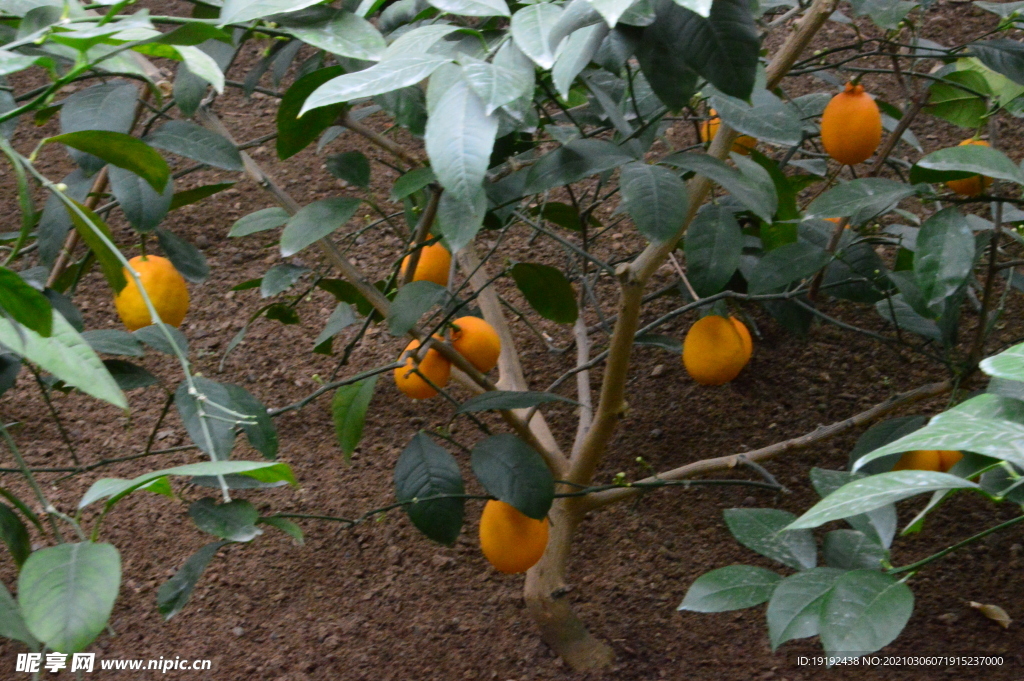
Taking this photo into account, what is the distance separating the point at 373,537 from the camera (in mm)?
1458

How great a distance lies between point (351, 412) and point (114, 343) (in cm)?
32

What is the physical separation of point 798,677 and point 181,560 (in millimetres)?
1000

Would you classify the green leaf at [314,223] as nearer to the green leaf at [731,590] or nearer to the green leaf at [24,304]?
the green leaf at [24,304]

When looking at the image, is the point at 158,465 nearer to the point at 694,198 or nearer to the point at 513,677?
the point at 513,677

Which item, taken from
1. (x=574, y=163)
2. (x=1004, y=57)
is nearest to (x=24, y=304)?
(x=574, y=163)

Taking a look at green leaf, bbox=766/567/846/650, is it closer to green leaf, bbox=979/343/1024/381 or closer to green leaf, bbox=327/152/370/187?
green leaf, bbox=979/343/1024/381

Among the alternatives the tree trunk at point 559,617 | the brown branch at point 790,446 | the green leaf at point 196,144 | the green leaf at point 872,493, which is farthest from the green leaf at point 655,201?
the tree trunk at point 559,617

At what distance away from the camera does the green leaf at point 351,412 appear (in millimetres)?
1142

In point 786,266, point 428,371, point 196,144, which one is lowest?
point 428,371

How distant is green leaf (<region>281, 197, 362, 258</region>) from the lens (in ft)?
3.10

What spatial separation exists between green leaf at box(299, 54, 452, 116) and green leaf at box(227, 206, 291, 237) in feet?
1.98

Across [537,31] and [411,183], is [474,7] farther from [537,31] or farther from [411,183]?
[411,183]

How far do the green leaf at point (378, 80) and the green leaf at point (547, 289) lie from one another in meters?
0.61

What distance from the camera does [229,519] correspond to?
2.28ft
